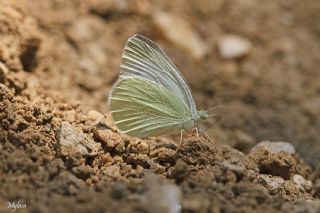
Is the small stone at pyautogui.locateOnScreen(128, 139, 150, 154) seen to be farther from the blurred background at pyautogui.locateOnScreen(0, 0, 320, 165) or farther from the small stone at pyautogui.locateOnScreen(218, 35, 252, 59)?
the small stone at pyautogui.locateOnScreen(218, 35, 252, 59)

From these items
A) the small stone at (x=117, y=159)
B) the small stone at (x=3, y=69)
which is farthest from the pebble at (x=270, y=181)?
the small stone at (x=3, y=69)

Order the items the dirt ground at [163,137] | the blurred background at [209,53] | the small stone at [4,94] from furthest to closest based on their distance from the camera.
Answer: the blurred background at [209,53] → the small stone at [4,94] → the dirt ground at [163,137]

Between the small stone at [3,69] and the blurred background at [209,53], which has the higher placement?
the blurred background at [209,53]

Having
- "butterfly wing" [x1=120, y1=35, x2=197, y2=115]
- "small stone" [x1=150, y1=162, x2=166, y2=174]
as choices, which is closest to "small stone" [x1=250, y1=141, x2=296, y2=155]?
"butterfly wing" [x1=120, y1=35, x2=197, y2=115]

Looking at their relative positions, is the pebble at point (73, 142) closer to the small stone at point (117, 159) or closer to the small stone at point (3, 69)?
the small stone at point (117, 159)

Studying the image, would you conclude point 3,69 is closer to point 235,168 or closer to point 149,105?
point 149,105

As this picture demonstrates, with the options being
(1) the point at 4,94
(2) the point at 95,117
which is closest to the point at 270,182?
(2) the point at 95,117

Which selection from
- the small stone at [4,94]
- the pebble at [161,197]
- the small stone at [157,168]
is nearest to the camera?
the pebble at [161,197]
